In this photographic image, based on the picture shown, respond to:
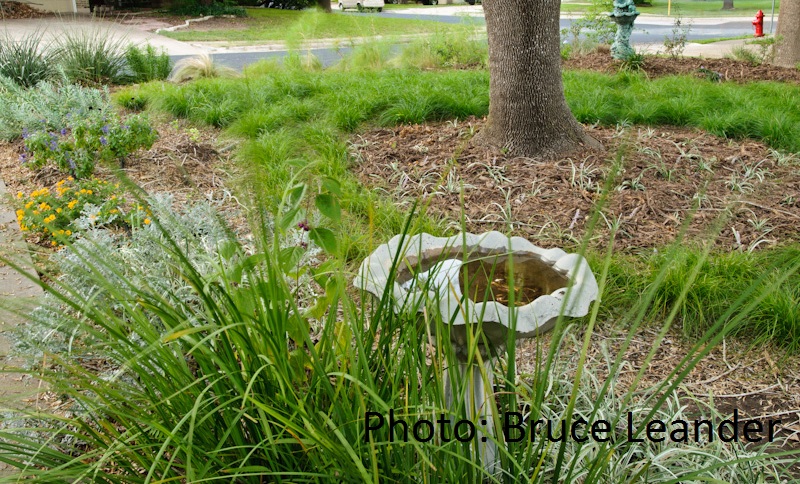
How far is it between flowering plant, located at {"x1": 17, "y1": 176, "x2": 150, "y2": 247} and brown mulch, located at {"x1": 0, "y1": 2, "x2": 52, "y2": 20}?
813 inches

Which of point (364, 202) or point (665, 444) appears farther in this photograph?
point (364, 202)

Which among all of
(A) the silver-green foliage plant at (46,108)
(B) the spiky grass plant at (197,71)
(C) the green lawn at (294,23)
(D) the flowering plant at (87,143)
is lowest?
(D) the flowering plant at (87,143)

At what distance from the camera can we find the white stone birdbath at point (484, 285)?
205 cm

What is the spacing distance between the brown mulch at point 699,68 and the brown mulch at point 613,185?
3.47m

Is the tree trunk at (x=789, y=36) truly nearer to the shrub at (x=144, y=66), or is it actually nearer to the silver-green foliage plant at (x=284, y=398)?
the shrub at (x=144, y=66)

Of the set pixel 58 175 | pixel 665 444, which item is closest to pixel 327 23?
pixel 58 175

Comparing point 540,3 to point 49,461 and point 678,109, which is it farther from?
point 49,461

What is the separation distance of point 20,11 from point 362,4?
1146 cm

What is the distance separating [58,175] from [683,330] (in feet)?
16.4

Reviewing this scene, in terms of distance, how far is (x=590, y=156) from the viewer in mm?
5191

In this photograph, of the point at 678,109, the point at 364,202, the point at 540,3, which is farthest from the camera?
the point at 678,109

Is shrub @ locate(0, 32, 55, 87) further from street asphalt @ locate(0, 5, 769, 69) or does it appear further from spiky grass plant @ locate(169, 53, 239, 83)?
spiky grass plant @ locate(169, 53, 239, 83)

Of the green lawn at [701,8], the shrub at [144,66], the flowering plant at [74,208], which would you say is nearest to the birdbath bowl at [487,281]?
the flowering plant at [74,208]

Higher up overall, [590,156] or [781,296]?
[590,156]
